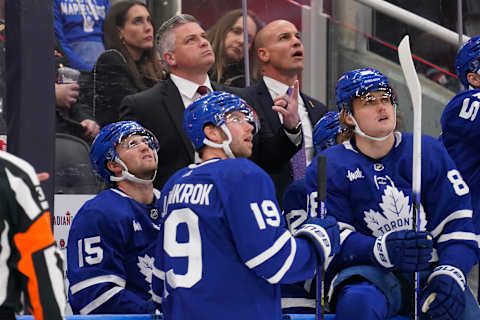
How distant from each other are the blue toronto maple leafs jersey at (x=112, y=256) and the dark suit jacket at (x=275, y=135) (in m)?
0.57

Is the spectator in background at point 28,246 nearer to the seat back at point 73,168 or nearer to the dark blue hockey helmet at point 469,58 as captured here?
the seat back at point 73,168

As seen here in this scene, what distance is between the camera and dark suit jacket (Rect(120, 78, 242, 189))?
145 inches

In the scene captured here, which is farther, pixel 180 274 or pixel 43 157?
pixel 43 157

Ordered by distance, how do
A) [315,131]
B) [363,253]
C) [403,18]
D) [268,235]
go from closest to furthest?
[268,235] → [363,253] → [315,131] → [403,18]

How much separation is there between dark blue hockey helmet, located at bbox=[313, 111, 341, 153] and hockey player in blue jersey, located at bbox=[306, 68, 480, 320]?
0.42m

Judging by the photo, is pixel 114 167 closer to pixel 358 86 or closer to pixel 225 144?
pixel 225 144

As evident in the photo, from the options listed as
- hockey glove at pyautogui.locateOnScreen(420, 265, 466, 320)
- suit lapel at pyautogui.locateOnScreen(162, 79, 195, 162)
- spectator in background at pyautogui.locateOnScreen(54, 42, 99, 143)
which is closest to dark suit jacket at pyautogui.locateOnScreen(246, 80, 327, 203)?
suit lapel at pyautogui.locateOnScreen(162, 79, 195, 162)

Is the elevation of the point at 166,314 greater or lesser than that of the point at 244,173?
lesser

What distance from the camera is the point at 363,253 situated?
3018mm

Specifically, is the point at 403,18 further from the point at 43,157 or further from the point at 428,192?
the point at 43,157

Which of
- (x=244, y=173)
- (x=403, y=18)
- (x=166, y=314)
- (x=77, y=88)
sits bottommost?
(x=166, y=314)

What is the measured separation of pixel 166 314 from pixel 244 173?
0.55 metres

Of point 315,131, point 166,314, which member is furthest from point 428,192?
point 166,314

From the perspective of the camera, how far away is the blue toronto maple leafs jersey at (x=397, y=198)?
3.10m
